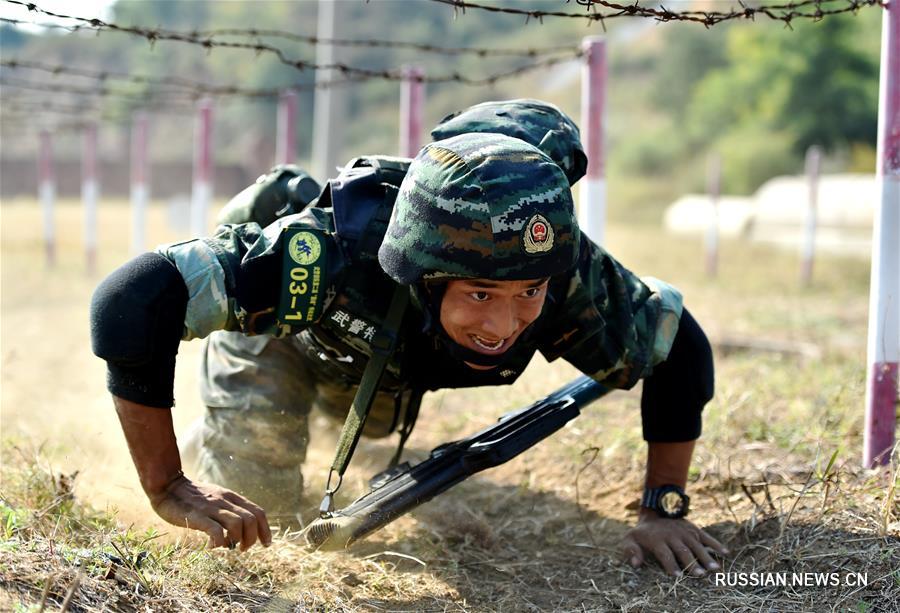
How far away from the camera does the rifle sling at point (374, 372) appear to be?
266 centimetres

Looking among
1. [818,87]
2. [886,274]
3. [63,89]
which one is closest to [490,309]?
[886,274]

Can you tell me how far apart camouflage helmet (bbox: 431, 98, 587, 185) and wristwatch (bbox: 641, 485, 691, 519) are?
0.95 m

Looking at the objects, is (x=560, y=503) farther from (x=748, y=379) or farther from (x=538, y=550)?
Result: (x=748, y=379)

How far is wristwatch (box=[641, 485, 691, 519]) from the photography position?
10.2 ft

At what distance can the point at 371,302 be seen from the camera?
2.67 metres

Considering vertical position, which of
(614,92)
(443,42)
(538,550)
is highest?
(443,42)

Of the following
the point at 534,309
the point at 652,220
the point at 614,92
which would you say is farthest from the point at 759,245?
the point at 614,92

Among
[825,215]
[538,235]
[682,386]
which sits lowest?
[682,386]

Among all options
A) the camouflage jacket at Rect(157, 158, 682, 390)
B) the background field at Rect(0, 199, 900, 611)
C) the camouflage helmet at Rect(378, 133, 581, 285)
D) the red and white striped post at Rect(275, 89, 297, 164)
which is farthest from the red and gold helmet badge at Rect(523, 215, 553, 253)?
the red and white striped post at Rect(275, 89, 297, 164)

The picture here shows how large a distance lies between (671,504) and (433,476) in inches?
34.0

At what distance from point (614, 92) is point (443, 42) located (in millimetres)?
18934

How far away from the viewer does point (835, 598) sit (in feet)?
8.78

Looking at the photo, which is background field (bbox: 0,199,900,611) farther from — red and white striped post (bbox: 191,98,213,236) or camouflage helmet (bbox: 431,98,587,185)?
red and white striped post (bbox: 191,98,213,236)

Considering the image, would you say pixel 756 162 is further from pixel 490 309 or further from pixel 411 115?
pixel 490 309
